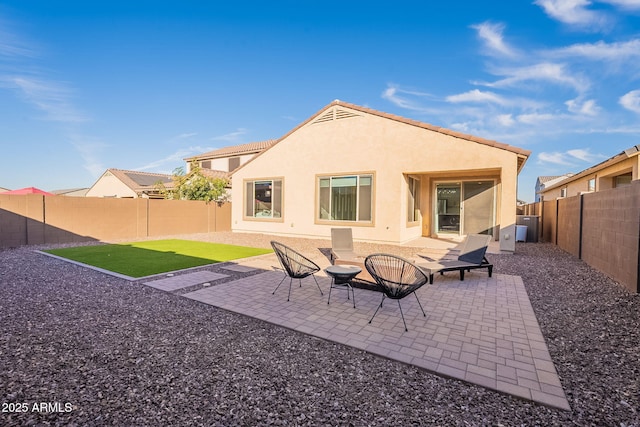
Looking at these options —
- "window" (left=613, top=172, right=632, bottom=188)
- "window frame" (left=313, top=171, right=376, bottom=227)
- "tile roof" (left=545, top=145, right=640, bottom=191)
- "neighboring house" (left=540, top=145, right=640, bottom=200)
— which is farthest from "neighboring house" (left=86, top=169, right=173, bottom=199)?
"window" (left=613, top=172, right=632, bottom=188)

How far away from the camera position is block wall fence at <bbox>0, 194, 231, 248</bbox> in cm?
1162

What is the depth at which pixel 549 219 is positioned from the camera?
15.3 m

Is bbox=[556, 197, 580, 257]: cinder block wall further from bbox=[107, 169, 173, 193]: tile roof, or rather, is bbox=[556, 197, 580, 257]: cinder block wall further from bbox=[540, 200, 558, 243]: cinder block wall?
bbox=[107, 169, 173, 193]: tile roof

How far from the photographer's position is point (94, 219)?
14.0 meters

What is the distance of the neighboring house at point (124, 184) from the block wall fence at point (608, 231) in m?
27.3

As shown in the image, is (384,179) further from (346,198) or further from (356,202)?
(346,198)

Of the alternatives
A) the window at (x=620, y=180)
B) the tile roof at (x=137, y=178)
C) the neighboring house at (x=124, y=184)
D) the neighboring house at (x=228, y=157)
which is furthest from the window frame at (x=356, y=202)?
the tile roof at (x=137, y=178)

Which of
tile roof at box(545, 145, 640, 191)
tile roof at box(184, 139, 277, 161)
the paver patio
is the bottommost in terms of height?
the paver patio

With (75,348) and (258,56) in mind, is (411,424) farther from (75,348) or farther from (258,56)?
(258,56)

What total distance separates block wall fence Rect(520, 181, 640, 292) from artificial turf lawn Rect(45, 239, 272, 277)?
9.67 meters

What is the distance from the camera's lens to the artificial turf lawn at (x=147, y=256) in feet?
26.4

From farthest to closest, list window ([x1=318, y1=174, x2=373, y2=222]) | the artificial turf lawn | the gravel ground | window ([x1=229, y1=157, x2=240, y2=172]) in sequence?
window ([x1=229, y1=157, x2=240, y2=172]) < window ([x1=318, y1=174, x2=373, y2=222]) < the artificial turf lawn < the gravel ground

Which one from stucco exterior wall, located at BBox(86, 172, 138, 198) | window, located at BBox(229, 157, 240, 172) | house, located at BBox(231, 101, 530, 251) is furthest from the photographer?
stucco exterior wall, located at BBox(86, 172, 138, 198)

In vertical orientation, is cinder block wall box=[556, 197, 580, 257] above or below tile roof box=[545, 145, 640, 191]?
below
